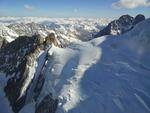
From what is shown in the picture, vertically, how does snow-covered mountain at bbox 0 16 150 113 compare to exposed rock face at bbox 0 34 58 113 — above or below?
above

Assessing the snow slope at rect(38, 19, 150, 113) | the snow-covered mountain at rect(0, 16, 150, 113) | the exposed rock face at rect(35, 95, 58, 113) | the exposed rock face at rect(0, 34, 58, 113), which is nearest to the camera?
the snow slope at rect(38, 19, 150, 113)

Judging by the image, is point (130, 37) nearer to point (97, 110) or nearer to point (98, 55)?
point (98, 55)

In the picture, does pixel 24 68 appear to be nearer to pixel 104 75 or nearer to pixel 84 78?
pixel 84 78

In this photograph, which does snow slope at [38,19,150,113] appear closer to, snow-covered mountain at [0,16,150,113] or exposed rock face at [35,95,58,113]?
snow-covered mountain at [0,16,150,113]

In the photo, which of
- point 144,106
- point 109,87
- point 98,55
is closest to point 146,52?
point 98,55

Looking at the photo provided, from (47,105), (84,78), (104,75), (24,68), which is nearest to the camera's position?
(47,105)

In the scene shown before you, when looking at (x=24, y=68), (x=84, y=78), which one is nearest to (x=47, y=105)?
(x=84, y=78)

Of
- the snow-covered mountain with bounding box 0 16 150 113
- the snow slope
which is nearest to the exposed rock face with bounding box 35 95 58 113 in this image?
the snow-covered mountain with bounding box 0 16 150 113

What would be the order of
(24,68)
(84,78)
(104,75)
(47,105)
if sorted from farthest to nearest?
1. (24,68)
2. (84,78)
3. (104,75)
4. (47,105)

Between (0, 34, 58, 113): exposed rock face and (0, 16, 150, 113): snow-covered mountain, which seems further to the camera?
(0, 34, 58, 113): exposed rock face
